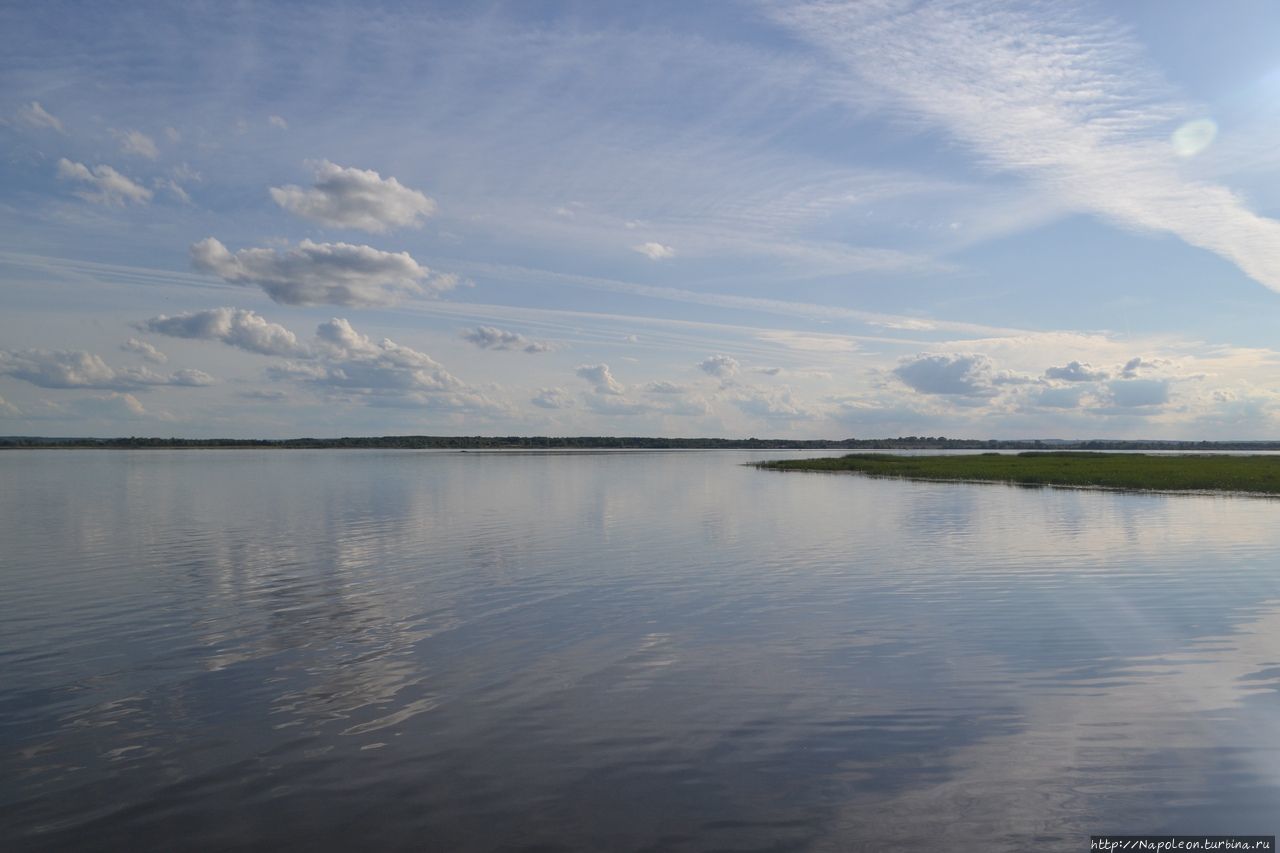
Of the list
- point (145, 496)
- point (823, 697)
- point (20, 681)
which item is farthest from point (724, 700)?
point (145, 496)

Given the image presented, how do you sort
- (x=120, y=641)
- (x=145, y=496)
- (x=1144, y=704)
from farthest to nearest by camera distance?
(x=145, y=496) < (x=120, y=641) < (x=1144, y=704)

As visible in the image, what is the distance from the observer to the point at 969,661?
18.5m

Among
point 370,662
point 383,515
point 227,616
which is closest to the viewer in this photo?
point 370,662

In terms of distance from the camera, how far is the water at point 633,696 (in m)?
11.1

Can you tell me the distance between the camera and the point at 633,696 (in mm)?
16125

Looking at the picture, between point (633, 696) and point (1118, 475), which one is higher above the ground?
point (1118, 475)

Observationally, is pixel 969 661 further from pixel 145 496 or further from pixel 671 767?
pixel 145 496

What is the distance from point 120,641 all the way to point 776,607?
1687cm

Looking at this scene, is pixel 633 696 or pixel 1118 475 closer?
pixel 633 696

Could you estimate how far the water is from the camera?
438 inches

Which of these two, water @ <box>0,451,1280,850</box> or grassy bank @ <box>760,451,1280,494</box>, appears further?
grassy bank @ <box>760,451,1280,494</box>

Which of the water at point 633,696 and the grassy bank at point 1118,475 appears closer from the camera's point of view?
the water at point 633,696

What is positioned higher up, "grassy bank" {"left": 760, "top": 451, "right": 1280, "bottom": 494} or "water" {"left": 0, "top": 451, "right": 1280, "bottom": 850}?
"grassy bank" {"left": 760, "top": 451, "right": 1280, "bottom": 494}

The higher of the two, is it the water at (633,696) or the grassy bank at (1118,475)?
the grassy bank at (1118,475)
